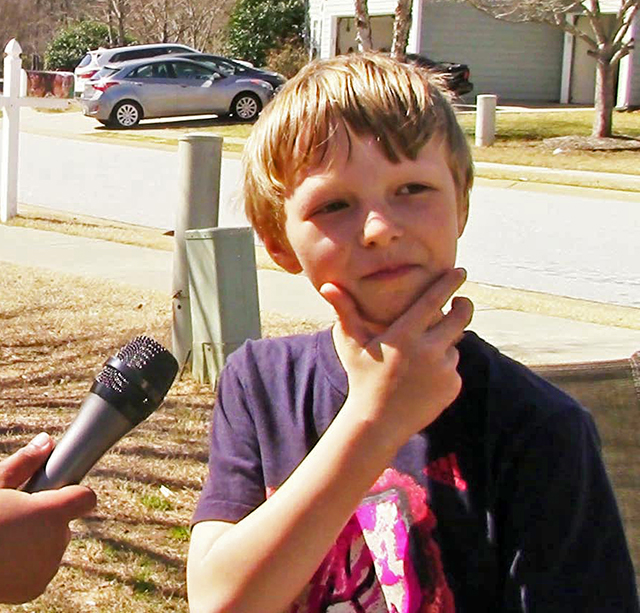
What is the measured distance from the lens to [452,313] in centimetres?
148

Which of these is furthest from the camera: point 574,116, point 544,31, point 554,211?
point 544,31

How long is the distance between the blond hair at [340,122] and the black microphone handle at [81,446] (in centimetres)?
36

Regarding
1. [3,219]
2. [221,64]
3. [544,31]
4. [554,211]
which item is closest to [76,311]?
[3,219]

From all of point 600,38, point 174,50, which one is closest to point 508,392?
point 600,38

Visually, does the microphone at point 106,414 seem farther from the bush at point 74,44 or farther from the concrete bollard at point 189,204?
the bush at point 74,44

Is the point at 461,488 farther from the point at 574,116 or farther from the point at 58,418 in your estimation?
the point at 574,116

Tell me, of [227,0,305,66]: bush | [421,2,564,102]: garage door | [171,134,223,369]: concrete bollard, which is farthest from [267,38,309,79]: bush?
[171,134,223,369]: concrete bollard

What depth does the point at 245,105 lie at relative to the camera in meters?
28.8

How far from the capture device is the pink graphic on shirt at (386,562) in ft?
5.39

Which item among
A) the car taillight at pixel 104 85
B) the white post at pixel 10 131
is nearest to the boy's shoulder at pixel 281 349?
the white post at pixel 10 131

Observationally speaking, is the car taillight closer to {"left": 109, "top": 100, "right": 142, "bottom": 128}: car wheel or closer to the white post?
{"left": 109, "top": 100, "right": 142, "bottom": 128}: car wheel

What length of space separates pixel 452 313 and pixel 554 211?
1385 centimetres

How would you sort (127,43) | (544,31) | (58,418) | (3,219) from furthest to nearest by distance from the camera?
(127,43), (544,31), (3,219), (58,418)

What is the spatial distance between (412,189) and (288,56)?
121 ft
